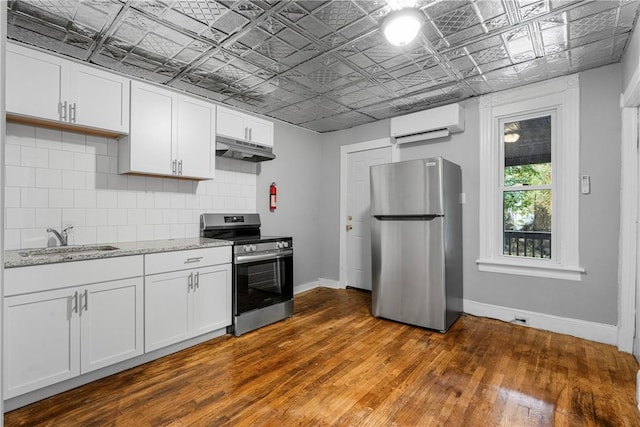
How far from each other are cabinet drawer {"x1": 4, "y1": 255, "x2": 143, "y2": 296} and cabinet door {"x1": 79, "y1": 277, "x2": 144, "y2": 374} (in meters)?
0.06

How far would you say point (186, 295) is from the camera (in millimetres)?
2705

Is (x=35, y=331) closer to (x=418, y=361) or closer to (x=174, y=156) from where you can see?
(x=174, y=156)

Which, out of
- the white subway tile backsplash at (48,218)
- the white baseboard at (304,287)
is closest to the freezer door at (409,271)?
the white baseboard at (304,287)

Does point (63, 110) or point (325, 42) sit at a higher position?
point (325, 42)

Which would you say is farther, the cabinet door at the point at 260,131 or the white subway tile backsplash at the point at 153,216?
the cabinet door at the point at 260,131

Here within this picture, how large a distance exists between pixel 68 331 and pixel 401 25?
118 inches

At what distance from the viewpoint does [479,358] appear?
2.57 m

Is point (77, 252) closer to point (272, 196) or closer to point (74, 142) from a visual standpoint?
point (74, 142)

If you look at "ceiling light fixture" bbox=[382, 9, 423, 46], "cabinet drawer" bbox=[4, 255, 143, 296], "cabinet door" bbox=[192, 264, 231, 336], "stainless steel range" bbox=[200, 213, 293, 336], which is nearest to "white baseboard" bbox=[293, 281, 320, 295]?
"stainless steel range" bbox=[200, 213, 293, 336]

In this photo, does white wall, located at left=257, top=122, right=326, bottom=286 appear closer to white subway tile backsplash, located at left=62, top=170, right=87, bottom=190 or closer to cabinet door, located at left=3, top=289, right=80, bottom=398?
white subway tile backsplash, located at left=62, top=170, right=87, bottom=190

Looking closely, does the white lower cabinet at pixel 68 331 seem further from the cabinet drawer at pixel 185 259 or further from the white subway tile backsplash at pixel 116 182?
the white subway tile backsplash at pixel 116 182

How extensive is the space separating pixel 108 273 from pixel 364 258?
128 inches

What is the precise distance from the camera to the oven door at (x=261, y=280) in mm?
3051

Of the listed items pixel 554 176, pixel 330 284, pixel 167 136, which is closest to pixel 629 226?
pixel 554 176
